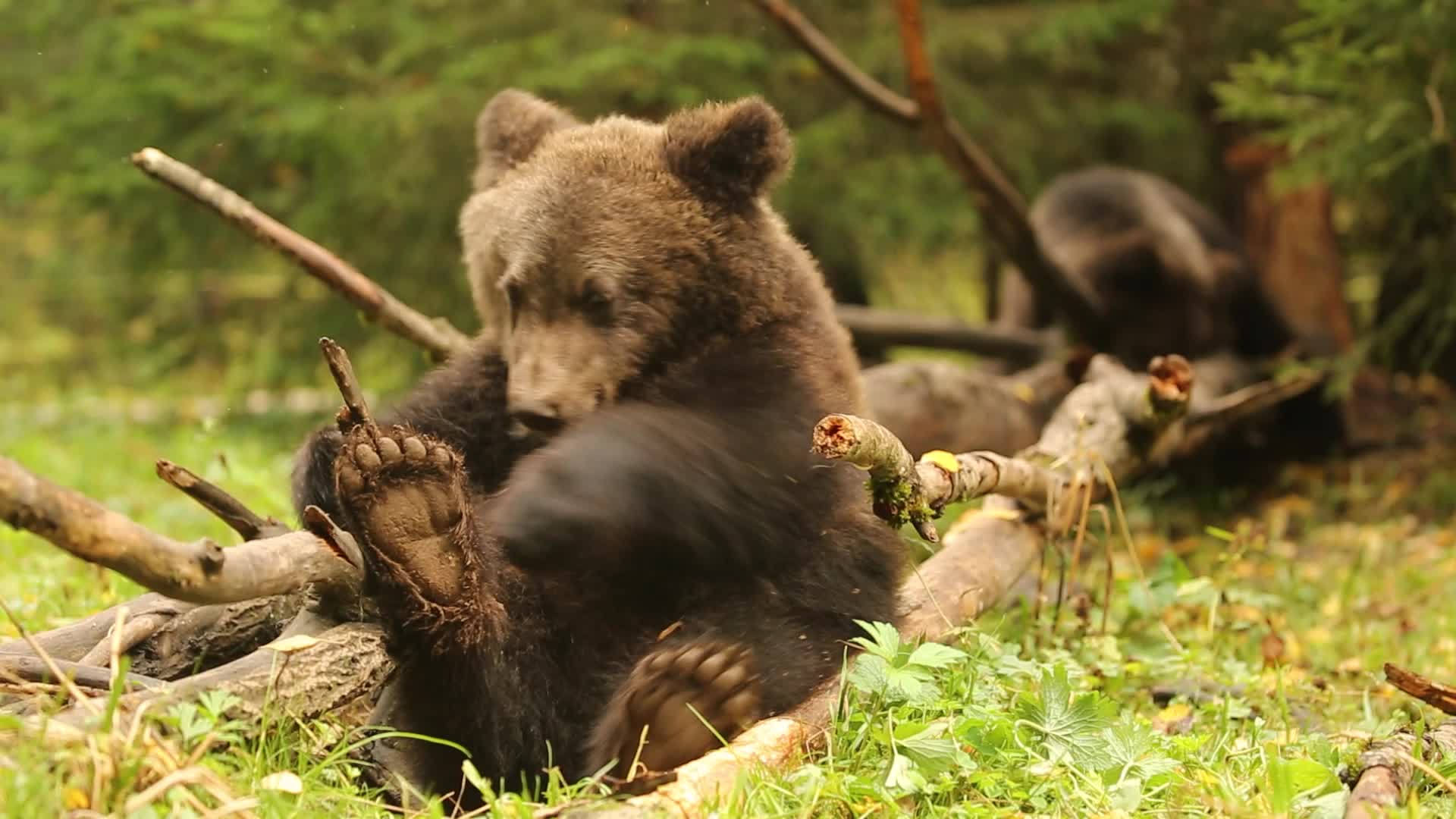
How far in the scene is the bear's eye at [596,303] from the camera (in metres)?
3.82

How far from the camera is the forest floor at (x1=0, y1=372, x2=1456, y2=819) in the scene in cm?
251

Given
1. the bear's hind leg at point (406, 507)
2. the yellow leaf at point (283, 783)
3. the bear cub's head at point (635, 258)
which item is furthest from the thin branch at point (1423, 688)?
the yellow leaf at point (283, 783)

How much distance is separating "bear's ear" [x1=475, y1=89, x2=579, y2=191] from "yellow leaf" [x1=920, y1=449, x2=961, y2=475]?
179cm

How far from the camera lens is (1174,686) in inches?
160

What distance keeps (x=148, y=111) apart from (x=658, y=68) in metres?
3.81

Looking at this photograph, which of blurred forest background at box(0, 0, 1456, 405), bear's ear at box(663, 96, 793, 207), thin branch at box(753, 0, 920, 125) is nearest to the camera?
bear's ear at box(663, 96, 793, 207)

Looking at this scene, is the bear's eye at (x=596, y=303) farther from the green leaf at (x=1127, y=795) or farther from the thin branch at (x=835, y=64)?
the thin branch at (x=835, y=64)

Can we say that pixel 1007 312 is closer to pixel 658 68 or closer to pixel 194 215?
pixel 658 68

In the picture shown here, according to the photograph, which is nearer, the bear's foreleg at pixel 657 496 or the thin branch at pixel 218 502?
the thin branch at pixel 218 502

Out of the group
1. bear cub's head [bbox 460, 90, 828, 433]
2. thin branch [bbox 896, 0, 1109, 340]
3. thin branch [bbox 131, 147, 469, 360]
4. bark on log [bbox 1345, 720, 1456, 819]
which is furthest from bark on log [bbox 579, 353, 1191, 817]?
thin branch [bbox 131, 147, 469, 360]

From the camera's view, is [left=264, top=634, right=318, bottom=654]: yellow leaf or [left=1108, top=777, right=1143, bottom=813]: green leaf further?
[left=264, top=634, right=318, bottom=654]: yellow leaf

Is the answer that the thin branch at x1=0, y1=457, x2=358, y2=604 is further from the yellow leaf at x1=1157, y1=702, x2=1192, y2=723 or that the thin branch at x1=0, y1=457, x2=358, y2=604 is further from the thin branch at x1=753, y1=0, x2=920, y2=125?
the thin branch at x1=753, y1=0, x2=920, y2=125

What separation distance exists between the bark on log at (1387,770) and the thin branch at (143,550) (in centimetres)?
208

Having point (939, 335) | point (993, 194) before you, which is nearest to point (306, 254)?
point (993, 194)
